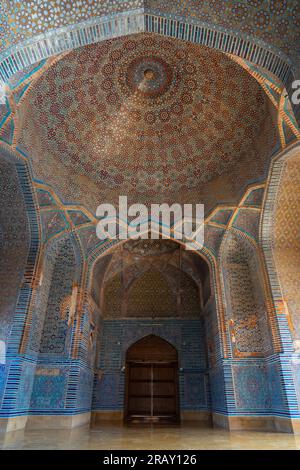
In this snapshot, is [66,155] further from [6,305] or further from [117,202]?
[6,305]

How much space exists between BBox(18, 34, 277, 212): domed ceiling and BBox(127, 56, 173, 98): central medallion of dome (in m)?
0.03

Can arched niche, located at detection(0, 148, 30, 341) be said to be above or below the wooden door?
above

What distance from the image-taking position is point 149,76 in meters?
9.09

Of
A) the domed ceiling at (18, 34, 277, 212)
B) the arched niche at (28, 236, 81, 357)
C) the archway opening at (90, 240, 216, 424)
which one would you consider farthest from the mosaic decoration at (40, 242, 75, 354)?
the domed ceiling at (18, 34, 277, 212)

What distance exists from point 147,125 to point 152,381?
937cm

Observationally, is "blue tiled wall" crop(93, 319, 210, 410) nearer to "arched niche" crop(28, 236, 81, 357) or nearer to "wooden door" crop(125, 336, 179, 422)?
"wooden door" crop(125, 336, 179, 422)

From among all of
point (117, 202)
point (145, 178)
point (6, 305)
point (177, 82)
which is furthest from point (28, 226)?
point (177, 82)

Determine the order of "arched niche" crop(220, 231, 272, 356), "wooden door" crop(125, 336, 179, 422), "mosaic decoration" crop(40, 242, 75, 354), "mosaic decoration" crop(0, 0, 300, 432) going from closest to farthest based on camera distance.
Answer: "mosaic decoration" crop(0, 0, 300, 432) < "arched niche" crop(220, 231, 272, 356) < "mosaic decoration" crop(40, 242, 75, 354) < "wooden door" crop(125, 336, 179, 422)

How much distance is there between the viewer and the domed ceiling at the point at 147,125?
333 inches

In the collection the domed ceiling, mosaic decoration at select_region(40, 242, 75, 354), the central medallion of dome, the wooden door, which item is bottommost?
the wooden door

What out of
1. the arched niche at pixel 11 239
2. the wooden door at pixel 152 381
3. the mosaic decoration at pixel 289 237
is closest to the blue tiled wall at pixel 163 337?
the wooden door at pixel 152 381

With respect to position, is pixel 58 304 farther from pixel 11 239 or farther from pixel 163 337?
pixel 163 337

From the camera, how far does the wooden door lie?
1161cm

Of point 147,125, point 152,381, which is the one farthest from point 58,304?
point 147,125
